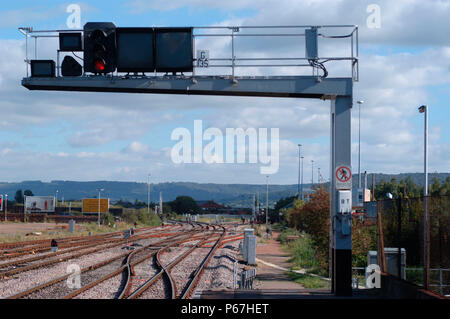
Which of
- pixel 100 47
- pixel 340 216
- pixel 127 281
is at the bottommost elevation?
pixel 127 281

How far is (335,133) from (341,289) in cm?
409

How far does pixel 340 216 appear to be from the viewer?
1617 centimetres

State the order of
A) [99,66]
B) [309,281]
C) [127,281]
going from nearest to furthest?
[99,66] → [127,281] → [309,281]

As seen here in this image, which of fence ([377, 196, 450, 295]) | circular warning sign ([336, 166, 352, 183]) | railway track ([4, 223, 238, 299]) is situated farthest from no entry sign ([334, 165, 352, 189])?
railway track ([4, 223, 238, 299])

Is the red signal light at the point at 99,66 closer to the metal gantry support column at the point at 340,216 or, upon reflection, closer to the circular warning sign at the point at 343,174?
the metal gantry support column at the point at 340,216

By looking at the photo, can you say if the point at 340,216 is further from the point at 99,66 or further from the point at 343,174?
the point at 99,66

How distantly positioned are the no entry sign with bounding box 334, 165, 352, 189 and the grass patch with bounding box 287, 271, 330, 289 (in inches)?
225

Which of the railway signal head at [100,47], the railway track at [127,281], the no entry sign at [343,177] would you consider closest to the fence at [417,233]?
the no entry sign at [343,177]

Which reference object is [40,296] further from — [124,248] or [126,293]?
[124,248]

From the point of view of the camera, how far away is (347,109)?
16375 millimetres

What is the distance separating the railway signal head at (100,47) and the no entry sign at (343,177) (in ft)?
21.3

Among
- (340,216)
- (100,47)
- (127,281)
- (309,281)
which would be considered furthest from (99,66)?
(309,281)

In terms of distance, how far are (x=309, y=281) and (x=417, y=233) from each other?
636 centimetres
